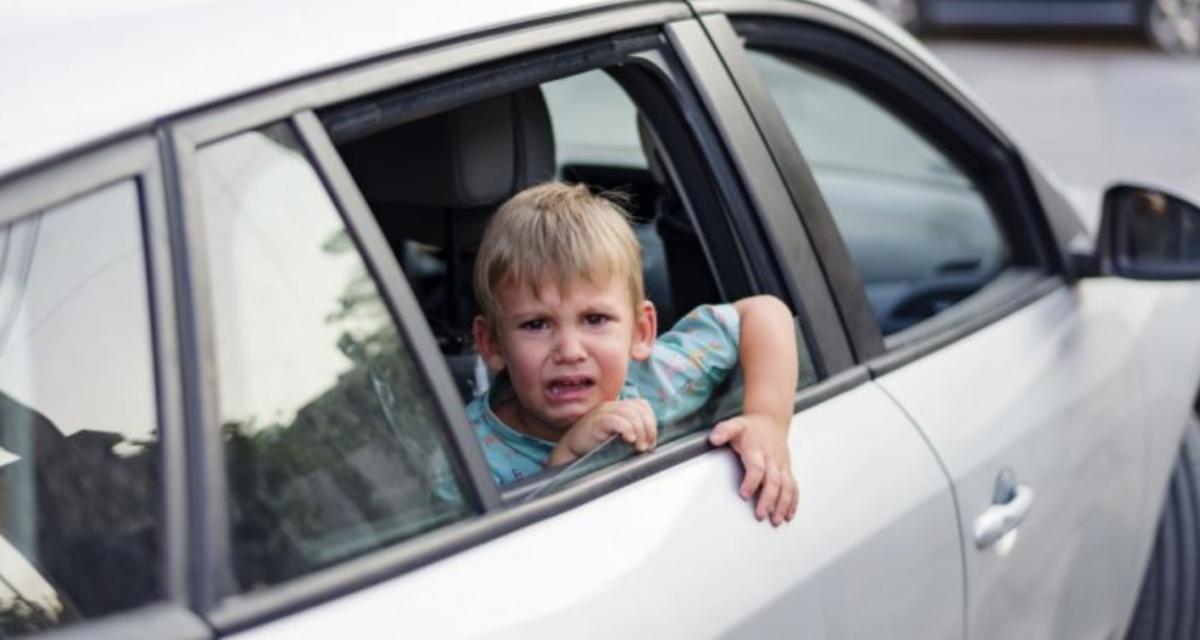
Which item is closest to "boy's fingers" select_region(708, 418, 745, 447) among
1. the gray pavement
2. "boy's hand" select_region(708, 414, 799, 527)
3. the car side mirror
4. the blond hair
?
"boy's hand" select_region(708, 414, 799, 527)

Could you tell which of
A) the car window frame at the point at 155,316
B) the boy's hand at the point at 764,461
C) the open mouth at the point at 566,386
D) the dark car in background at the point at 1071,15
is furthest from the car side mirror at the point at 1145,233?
the dark car in background at the point at 1071,15

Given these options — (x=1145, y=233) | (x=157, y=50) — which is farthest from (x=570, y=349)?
(x=1145, y=233)

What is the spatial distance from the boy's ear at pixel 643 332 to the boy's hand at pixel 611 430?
20 centimetres

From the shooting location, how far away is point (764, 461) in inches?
92.4

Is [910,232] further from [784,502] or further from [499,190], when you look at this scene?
[784,502]

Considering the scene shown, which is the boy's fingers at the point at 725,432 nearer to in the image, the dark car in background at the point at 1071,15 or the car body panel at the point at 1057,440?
the car body panel at the point at 1057,440

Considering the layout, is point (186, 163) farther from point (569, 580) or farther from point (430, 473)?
point (569, 580)

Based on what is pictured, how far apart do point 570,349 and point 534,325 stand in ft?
0.21

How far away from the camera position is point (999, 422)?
9.61 feet

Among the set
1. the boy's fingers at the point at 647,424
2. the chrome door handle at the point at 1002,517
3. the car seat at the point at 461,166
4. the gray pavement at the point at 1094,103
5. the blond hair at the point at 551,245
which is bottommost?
the chrome door handle at the point at 1002,517

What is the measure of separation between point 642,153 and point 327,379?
54.8 inches

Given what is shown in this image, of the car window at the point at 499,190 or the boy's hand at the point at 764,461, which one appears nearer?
the boy's hand at the point at 764,461

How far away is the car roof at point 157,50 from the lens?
171cm

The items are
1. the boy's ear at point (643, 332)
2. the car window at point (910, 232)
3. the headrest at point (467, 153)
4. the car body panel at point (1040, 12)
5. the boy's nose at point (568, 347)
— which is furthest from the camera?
the car body panel at point (1040, 12)
